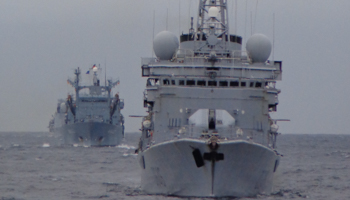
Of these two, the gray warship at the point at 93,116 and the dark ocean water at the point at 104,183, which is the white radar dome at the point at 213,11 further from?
the gray warship at the point at 93,116

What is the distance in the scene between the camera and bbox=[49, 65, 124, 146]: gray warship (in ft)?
286

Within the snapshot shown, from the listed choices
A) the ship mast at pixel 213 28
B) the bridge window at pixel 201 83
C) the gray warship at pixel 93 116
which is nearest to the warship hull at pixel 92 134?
the gray warship at pixel 93 116

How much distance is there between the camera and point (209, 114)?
23969 mm

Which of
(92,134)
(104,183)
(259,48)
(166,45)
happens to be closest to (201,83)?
(166,45)

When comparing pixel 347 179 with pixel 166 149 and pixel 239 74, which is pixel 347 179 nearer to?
pixel 239 74

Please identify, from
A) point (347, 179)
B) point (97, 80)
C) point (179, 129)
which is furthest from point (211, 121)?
point (97, 80)

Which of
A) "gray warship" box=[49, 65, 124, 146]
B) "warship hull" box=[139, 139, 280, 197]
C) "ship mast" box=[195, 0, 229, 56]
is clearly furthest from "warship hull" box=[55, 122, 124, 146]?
"warship hull" box=[139, 139, 280, 197]

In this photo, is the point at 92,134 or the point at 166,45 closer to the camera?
the point at 166,45

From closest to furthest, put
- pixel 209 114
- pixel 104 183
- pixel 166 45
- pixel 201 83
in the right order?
pixel 209 114 < pixel 201 83 < pixel 166 45 < pixel 104 183

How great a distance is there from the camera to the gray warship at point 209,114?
874 inches

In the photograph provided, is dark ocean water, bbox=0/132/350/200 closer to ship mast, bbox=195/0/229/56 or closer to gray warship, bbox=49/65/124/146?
ship mast, bbox=195/0/229/56

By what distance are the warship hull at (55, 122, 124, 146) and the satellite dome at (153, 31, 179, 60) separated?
59491mm

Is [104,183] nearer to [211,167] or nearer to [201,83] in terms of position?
[201,83]

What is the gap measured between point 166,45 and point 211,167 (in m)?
7.86
